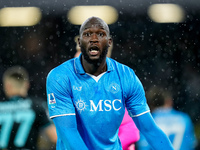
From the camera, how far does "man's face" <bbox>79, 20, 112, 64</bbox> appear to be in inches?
96.5

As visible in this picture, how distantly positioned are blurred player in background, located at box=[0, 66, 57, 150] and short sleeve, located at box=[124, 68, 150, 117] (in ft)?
9.16

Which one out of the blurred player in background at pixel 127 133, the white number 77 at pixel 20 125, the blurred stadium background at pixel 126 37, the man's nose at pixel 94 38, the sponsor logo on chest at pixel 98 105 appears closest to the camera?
the man's nose at pixel 94 38

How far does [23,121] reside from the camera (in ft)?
17.2

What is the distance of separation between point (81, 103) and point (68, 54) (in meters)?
2.90

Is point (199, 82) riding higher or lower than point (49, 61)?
lower

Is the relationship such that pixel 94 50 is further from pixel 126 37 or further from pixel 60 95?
pixel 126 37

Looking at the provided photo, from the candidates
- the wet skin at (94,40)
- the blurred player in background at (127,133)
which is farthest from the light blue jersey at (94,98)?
the blurred player in background at (127,133)

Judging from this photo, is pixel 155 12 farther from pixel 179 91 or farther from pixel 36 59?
pixel 36 59

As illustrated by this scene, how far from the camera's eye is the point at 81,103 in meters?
2.54

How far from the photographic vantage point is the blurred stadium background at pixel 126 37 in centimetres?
539

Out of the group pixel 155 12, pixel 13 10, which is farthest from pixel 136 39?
pixel 13 10

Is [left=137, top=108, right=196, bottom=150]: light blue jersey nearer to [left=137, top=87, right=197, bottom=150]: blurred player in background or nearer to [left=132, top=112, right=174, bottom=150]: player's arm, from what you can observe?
[left=137, top=87, right=197, bottom=150]: blurred player in background

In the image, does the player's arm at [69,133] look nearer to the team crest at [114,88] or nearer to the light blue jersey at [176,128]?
the team crest at [114,88]

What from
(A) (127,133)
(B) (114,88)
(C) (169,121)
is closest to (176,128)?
(C) (169,121)
